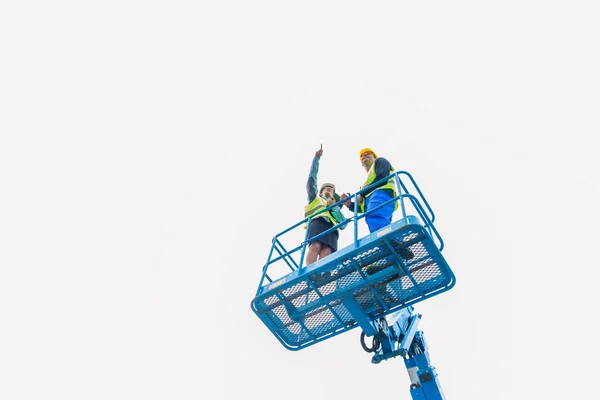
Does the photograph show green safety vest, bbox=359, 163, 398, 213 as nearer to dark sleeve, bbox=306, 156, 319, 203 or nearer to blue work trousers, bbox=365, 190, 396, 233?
blue work trousers, bbox=365, 190, 396, 233

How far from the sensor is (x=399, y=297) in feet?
23.9

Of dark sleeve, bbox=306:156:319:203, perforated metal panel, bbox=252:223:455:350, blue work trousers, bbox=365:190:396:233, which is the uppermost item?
dark sleeve, bbox=306:156:319:203

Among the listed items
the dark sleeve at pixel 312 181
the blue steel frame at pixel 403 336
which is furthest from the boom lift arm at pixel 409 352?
the dark sleeve at pixel 312 181

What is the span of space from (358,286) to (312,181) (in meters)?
3.04

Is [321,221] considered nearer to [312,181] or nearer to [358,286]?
[312,181]

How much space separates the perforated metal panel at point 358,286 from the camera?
21.7 feet

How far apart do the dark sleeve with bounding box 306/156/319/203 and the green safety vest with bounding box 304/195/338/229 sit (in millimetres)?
254

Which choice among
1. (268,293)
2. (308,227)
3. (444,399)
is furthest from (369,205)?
(444,399)

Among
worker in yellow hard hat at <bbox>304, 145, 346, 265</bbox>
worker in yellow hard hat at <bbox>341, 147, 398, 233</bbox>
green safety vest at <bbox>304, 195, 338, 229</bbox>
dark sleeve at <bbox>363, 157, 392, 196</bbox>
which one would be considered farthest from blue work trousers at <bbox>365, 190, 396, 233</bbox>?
green safety vest at <bbox>304, 195, 338, 229</bbox>

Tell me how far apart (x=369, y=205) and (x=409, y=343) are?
2.26 m

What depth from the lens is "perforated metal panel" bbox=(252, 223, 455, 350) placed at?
663 centimetres

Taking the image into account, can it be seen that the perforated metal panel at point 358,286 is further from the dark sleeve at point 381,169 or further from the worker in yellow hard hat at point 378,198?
the dark sleeve at point 381,169

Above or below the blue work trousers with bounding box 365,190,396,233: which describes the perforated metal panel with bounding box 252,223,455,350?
below

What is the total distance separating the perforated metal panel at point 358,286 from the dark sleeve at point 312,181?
236 centimetres
